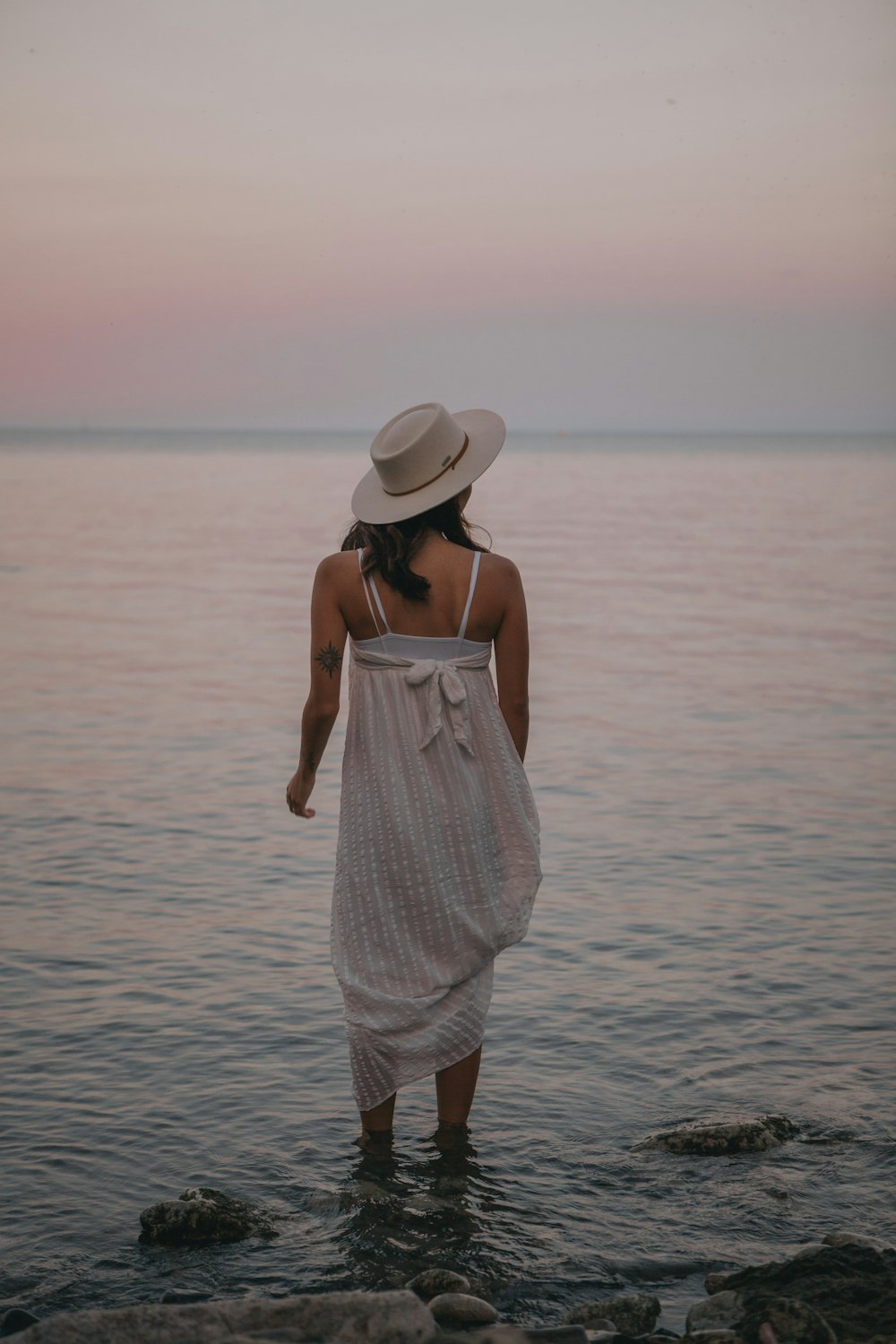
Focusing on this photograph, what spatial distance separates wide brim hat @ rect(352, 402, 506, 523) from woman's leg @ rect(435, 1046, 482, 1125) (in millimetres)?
1670

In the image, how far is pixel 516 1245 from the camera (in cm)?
404

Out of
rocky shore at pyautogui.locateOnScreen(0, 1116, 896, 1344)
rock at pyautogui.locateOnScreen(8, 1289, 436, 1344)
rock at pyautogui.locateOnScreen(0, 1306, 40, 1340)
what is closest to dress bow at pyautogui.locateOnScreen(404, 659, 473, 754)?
rocky shore at pyautogui.locateOnScreen(0, 1116, 896, 1344)

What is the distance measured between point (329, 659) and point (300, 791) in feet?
1.33

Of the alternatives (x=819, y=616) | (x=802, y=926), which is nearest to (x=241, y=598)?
(x=819, y=616)

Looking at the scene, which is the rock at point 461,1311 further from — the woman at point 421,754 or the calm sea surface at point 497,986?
the woman at point 421,754

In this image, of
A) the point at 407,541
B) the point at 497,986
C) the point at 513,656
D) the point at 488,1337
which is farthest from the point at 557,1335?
the point at 497,986

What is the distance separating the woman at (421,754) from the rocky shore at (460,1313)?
73 centimetres

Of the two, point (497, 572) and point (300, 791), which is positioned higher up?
point (497, 572)

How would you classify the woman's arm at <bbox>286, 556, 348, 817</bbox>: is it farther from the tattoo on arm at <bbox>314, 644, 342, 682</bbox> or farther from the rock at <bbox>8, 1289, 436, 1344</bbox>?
the rock at <bbox>8, 1289, 436, 1344</bbox>

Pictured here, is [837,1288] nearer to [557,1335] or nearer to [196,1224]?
[557,1335]

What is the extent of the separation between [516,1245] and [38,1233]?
131cm

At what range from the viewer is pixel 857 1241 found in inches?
152

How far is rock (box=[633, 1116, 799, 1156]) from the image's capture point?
4602 mm

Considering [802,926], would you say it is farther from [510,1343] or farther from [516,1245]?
[510,1343]
